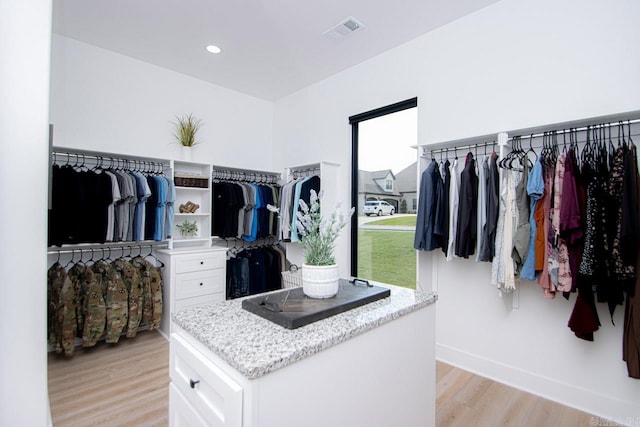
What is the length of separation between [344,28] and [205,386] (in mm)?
2998

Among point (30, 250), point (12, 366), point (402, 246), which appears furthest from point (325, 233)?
point (402, 246)

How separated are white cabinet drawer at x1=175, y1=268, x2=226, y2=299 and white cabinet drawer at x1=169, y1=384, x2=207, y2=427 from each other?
7.14 ft

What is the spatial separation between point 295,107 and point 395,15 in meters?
1.97

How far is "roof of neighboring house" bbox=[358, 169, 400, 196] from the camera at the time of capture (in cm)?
351

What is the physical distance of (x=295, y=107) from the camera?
4332 mm

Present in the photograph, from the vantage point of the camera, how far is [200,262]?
333cm

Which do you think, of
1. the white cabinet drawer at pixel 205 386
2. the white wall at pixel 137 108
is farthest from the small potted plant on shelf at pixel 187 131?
the white cabinet drawer at pixel 205 386

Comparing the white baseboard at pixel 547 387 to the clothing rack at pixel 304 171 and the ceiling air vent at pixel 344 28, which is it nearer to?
the clothing rack at pixel 304 171

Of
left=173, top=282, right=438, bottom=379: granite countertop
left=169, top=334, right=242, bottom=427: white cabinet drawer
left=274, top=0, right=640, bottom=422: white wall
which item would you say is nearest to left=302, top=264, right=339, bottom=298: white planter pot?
left=173, top=282, right=438, bottom=379: granite countertop

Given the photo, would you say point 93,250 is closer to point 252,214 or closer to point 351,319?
point 252,214

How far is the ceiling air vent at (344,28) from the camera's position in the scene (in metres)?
2.75

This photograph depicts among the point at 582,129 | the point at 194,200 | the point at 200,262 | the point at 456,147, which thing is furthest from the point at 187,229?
the point at 582,129

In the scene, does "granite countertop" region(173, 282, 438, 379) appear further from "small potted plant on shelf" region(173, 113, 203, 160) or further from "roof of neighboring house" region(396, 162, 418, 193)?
"small potted plant on shelf" region(173, 113, 203, 160)

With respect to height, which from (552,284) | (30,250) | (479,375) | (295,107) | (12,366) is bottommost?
(479,375)
